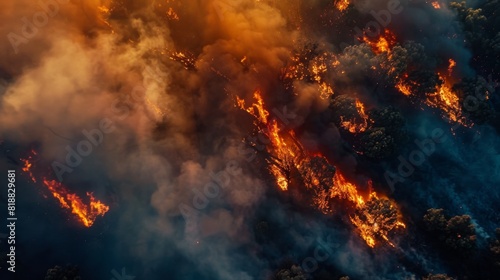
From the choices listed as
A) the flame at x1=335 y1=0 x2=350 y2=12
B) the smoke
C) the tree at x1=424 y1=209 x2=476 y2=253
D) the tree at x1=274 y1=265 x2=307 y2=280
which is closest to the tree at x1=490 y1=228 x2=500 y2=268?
the tree at x1=424 y1=209 x2=476 y2=253

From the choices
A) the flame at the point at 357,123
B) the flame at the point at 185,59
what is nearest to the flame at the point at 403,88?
the flame at the point at 357,123

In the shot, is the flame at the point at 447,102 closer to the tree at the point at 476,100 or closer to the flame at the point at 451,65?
the tree at the point at 476,100

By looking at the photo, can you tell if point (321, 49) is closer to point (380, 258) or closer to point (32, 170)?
point (380, 258)

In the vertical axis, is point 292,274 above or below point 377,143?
below

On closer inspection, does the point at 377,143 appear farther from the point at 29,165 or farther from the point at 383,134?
the point at 29,165

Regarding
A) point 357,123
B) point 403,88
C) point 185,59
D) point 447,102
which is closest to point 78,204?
point 185,59
